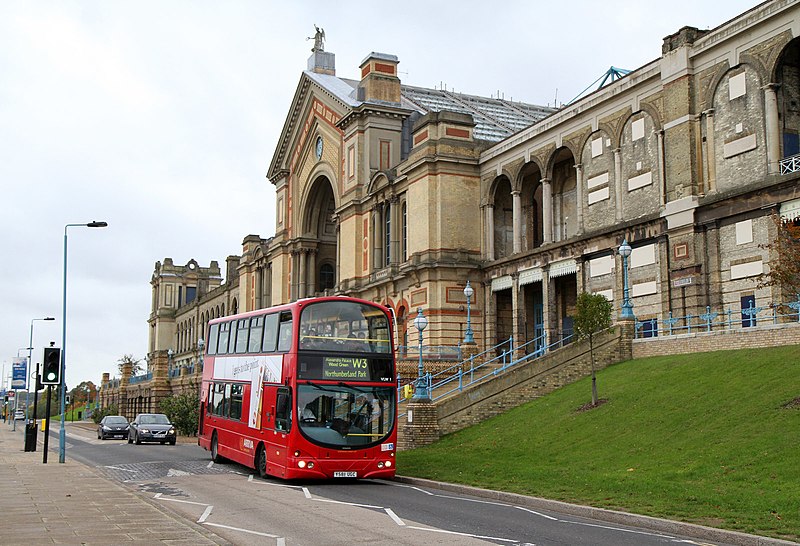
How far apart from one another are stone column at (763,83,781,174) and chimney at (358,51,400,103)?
28533 millimetres

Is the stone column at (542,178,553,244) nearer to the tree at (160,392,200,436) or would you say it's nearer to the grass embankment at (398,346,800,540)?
the grass embankment at (398,346,800,540)

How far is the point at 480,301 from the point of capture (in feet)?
158

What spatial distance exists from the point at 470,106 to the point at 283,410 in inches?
1920

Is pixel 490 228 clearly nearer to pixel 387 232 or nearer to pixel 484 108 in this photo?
pixel 387 232

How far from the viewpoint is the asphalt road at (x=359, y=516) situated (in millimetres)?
13242

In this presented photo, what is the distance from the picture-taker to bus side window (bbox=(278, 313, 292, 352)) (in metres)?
22.3

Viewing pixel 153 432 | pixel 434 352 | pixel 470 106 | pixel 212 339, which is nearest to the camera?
pixel 212 339

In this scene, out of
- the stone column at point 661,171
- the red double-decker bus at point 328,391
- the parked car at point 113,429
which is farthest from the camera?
the parked car at point 113,429

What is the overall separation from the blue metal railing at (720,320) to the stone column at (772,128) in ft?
15.5

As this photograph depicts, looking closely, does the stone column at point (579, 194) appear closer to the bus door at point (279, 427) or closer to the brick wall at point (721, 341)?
the brick wall at point (721, 341)

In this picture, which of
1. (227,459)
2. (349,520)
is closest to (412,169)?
(227,459)

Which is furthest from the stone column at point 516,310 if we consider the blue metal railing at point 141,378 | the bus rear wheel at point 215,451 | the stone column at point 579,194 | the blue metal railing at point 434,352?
the blue metal railing at point 141,378

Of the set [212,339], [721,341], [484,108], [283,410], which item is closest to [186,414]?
[212,339]

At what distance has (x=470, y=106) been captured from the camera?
222 feet
